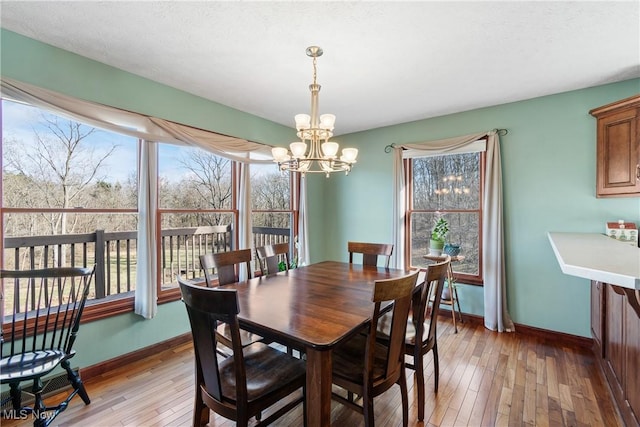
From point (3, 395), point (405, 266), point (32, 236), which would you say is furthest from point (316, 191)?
point (3, 395)

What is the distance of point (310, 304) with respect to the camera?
1818 mm

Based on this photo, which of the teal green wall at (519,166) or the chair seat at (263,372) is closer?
the chair seat at (263,372)

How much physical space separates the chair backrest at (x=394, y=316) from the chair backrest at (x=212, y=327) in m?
0.65

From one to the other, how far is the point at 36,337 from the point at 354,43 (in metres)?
3.24

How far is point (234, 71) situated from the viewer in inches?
102

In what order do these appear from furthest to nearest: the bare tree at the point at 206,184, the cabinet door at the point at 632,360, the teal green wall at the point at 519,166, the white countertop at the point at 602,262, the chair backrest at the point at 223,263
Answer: the bare tree at the point at 206,184, the teal green wall at the point at 519,166, the chair backrest at the point at 223,263, the cabinet door at the point at 632,360, the white countertop at the point at 602,262

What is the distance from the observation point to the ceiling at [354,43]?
1797mm

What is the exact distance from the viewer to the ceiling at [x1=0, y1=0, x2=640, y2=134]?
5.90 feet

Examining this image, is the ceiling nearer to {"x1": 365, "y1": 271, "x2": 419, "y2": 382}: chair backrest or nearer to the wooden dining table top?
{"x1": 365, "y1": 271, "x2": 419, "y2": 382}: chair backrest

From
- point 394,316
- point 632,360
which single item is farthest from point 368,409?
Result: point 632,360

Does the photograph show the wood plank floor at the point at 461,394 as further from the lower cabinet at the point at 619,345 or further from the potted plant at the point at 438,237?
the potted plant at the point at 438,237

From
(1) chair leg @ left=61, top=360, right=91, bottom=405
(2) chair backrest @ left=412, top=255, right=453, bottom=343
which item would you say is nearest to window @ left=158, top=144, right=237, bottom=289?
(1) chair leg @ left=61, top=360, right=91, bottom=405

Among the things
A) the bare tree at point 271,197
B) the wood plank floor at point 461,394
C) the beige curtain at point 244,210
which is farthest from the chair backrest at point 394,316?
the bare tree at point 271,197

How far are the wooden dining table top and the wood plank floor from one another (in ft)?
2.72
